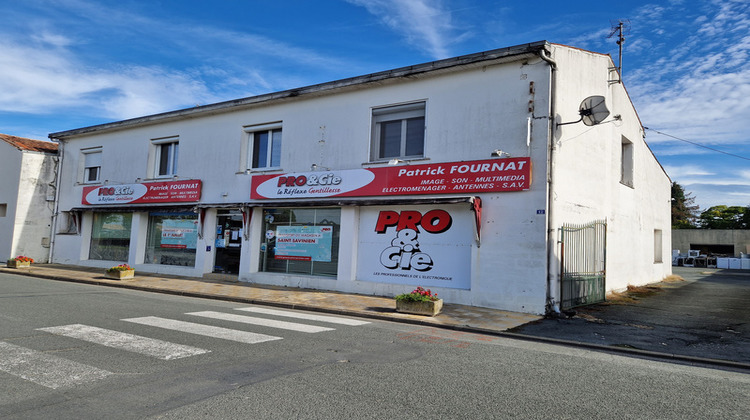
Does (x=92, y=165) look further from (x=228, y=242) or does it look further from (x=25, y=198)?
(x=228, y=242)

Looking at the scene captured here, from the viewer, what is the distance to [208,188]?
677 inches

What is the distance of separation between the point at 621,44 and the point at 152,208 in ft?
60.8

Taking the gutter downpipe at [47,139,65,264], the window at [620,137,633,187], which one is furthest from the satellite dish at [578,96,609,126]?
the gutter downpipe at [47,139,65,264]

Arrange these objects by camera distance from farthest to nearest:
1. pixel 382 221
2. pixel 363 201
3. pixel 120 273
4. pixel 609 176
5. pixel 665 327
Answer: pixel 120 273, pixel 609 176, pixel 382 221, pixel 363 201, pixel 665 327

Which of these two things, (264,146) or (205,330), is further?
(264,146)

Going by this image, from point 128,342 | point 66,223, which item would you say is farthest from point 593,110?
point 66,223

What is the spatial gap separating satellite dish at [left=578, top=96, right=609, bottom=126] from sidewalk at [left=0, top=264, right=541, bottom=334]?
16.5 feet

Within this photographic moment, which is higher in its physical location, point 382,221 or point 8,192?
point 8,192

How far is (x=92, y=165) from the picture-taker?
2161cm

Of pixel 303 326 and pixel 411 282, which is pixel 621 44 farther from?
pixel 303 326

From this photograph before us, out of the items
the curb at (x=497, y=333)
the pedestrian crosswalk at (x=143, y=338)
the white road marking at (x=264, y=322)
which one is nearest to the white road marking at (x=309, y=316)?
the pedestrian crosswalk at (x=143, y=338)

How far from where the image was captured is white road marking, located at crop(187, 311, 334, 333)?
8.12 m

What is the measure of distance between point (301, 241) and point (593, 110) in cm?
909

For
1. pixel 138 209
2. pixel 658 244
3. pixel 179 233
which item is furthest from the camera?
pixel 658 244
